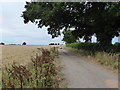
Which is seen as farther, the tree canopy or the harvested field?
the tree canopy

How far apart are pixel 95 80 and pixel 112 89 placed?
1693 mm

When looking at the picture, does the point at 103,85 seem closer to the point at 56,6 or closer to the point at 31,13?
the point at 56,6

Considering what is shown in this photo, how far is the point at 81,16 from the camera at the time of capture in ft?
91.1

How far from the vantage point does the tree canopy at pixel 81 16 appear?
A: 82.6ft

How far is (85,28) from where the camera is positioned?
100 ft

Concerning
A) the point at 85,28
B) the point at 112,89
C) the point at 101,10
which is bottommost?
the point at 112,89

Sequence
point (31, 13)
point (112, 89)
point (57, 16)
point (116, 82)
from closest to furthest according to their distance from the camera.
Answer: point (112, 89), point (116, 82), point (57, 16), point (31, 13)

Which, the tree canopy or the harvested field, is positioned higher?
the tree canopy

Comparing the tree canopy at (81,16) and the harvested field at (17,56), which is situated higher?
the tree canopy at (81,16)

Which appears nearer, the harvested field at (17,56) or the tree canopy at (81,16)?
the harvested field at (17,56)

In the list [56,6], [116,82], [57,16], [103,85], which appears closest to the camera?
[103,85]

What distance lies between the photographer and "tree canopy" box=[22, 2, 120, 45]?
82.6 feet

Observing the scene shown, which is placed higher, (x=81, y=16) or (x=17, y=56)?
(x=81, y=16)

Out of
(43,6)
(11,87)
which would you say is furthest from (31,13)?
(11,87)
